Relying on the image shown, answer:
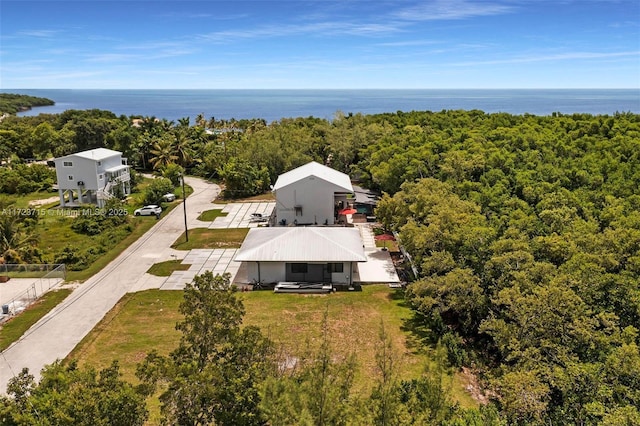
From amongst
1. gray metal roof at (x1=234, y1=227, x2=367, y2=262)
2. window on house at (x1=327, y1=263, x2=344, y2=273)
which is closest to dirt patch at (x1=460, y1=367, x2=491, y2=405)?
gray metal roof at (x1=234, y1=227, x2=367, y2=262)

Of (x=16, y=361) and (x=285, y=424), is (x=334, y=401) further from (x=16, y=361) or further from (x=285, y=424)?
(x=16, y=361)

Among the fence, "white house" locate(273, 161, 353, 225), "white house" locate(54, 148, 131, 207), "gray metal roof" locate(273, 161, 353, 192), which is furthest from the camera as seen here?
"white house" locate(54, 148, 131, 207)

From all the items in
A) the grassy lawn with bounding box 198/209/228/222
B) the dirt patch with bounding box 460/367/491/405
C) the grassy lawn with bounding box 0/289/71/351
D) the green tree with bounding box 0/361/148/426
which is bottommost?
the dirt patch with bounding box 460/367/491/405

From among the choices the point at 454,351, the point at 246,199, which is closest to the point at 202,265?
the point at 454,351

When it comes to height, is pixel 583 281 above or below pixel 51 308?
above

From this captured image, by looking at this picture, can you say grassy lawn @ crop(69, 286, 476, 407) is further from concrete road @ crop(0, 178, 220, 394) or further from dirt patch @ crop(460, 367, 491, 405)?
concrete road @ crop(0, 178, 220, 394)

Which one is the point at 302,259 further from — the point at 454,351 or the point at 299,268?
the point at 454,351

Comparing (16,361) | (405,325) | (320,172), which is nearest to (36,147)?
(320,172)
